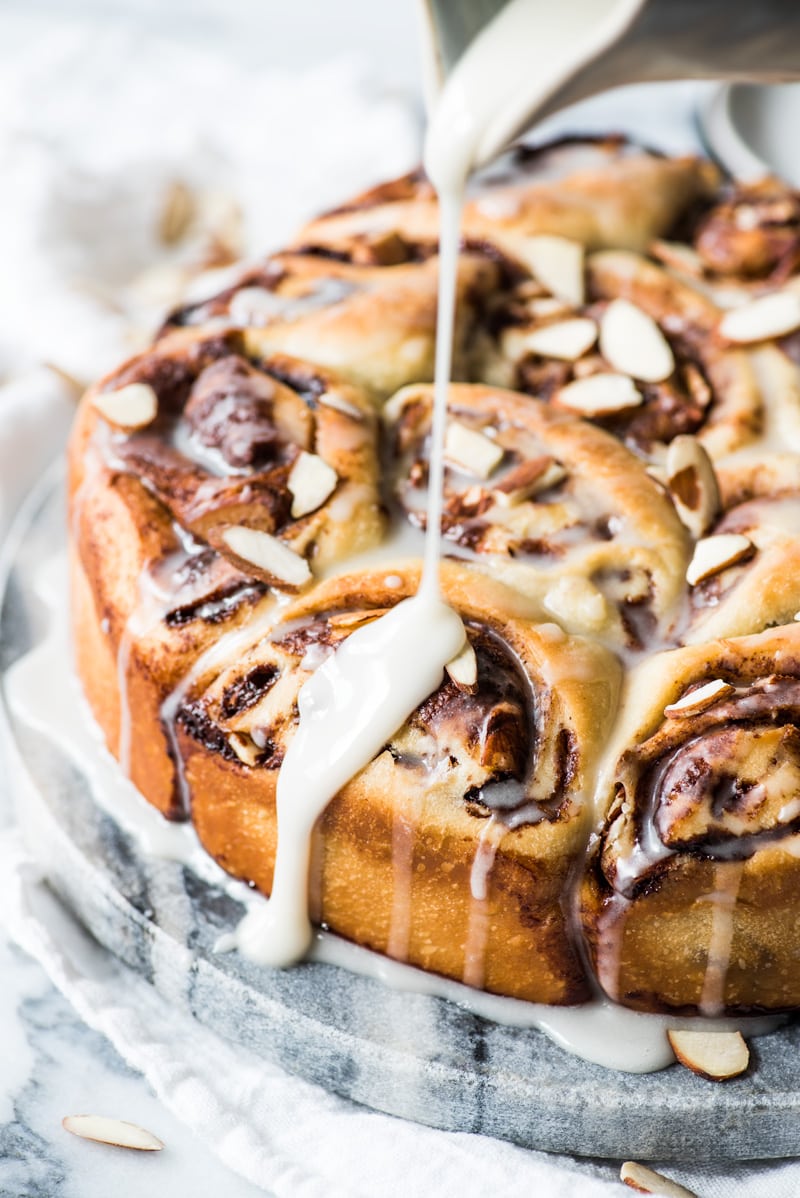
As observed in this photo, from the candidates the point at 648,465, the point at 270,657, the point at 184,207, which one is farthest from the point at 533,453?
the point at 184,207

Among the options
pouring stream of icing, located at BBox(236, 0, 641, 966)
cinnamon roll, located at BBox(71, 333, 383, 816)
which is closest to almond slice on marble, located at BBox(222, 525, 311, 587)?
cinnamon roll, located at BBox(71, 333, 383, 816)

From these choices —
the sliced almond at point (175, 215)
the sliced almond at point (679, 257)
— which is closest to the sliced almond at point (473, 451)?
the sliced almond at point (679, 257)

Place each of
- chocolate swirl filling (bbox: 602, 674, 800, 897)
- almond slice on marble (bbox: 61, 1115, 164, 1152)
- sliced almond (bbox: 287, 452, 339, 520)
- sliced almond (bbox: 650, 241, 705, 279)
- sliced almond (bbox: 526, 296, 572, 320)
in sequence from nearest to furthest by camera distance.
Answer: chocolate swirl filling (bbox: 602, 674, 800, 897)
almond slice on marble (bbox: 61, 1115, 164, 1152)
sliced almond (bbox: 287, 452, 339, 520)
sliced almond (bbox: 526, 296, 572, 320)
sliced almond (bbox: 650, 241, 705, 279)

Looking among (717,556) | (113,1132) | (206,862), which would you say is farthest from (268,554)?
(113,1132)

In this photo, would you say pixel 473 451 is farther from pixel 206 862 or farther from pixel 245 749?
pixel 206 862

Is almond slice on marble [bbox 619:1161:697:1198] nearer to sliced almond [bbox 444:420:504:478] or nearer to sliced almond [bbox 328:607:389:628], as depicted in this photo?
sliced almond [bbox 328:607:389:628]

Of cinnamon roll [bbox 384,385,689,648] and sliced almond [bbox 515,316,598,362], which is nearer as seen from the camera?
cinnamon roll [bbox 384,385,689,648]

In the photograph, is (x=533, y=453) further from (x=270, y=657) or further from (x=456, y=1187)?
(x=456, y=1187)
